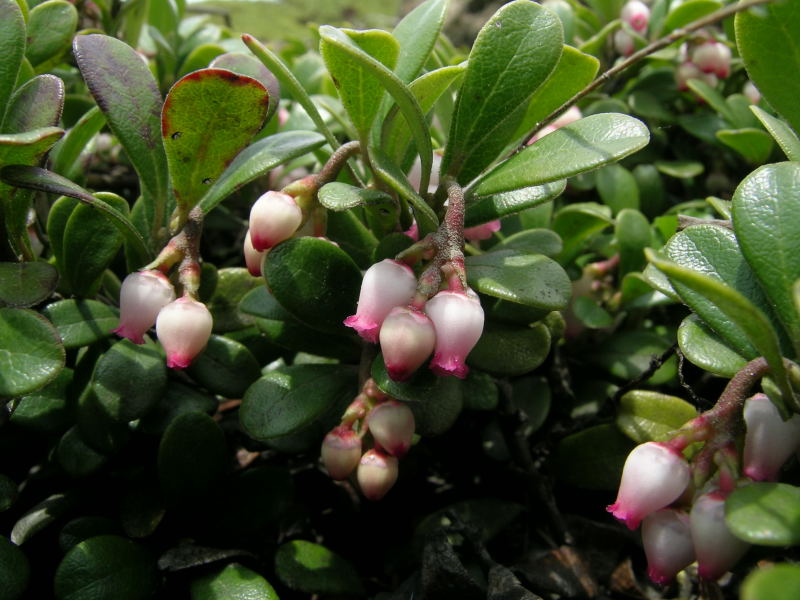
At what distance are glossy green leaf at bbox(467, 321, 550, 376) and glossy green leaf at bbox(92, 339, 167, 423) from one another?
395mm

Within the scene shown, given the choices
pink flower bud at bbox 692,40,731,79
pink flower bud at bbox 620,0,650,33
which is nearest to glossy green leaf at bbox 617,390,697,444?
pink flower bud at bbox 692,40,731,79

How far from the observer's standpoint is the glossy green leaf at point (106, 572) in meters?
0.79

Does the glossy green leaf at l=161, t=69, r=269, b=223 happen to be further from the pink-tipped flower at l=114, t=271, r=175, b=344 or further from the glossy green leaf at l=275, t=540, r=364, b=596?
the glossy green leaf at l=275, t=540, r=364, b=596

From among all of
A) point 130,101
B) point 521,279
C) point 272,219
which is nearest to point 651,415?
point 521,279

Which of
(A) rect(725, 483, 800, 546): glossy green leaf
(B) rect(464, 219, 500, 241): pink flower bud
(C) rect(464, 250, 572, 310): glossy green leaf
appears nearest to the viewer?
(A) rect(725, 483, 800, 546): glossy green leaf

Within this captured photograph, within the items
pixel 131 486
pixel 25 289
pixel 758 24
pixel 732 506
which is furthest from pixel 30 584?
pixel 758 24

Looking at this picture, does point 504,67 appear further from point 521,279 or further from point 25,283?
point 25,283

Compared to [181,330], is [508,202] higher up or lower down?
higher up

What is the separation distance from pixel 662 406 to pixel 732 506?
0.31m

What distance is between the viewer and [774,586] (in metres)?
0.43

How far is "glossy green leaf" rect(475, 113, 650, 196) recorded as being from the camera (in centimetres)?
71

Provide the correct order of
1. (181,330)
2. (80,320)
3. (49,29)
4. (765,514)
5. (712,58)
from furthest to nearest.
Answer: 1. (712,58)
2. (49,29)
3. (80,320)
4. (181,330)
5. (765,514)

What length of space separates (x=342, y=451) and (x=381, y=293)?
207mm

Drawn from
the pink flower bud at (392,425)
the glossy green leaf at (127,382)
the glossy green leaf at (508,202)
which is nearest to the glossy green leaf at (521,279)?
the glossy green leaf at (508,202)
